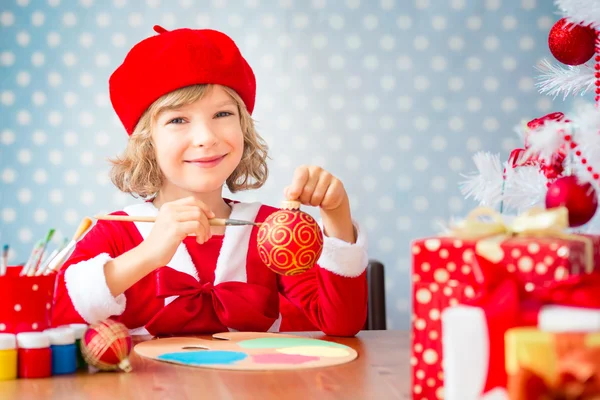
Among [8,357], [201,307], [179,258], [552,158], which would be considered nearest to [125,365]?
[8,357]

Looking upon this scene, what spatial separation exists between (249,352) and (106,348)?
0.66ft

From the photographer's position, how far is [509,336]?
576mm

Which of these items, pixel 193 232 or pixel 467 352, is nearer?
pixel 467 352

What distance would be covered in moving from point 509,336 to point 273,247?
54 centimetres

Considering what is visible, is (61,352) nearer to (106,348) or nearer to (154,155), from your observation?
(106,348)

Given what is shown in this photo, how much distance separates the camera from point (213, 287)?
1.36 m

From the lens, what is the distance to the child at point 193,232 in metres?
1.20

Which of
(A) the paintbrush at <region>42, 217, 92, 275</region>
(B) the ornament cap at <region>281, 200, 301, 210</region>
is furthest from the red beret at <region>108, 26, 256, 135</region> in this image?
(A) the paintbrush at <region>42, 217, 92, 275</region>

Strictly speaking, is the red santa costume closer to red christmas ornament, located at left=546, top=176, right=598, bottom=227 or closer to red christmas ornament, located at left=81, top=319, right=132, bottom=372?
red christmas ornament, located at left=81, top=319, right=132, bottom=372

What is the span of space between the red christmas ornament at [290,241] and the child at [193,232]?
0.08m

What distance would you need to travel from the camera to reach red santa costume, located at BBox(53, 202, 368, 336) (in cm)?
121

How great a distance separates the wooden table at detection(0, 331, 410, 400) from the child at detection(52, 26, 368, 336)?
0.28 metres

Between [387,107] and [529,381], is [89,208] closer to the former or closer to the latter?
[387,107]

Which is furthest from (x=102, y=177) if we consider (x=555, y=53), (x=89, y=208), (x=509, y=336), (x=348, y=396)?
(x=509, y=336)
